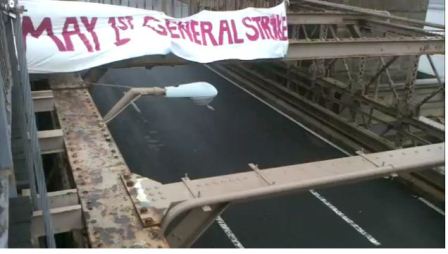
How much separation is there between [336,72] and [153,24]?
9327mm

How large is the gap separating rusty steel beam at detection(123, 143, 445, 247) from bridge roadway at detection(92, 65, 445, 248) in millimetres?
3490

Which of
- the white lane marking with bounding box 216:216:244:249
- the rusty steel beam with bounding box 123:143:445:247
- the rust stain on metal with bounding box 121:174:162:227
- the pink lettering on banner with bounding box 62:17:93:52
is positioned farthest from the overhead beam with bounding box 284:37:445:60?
the rust stain on metal with bounding box 121:174:162:227

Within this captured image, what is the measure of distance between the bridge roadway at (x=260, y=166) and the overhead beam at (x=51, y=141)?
140 inches

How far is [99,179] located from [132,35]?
426 centimetres

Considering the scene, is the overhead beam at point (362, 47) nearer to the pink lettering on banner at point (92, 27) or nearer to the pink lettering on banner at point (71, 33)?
the pink lettering on banner at point (92, 27)

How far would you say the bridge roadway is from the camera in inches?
328

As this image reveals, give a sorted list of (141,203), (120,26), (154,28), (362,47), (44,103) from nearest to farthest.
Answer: (141,203) < (44,103) < (120,26) < (154,28) < (362,47)

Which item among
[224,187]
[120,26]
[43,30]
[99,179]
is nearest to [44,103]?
[43,30]

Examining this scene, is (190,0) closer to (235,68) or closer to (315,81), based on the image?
(235,68)

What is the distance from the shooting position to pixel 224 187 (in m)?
4.28

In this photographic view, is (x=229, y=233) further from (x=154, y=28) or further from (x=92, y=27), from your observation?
(x=92, y=27)

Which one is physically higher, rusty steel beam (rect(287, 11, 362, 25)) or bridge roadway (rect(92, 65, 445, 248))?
rusty steel beam (rect(287, 11, 362, 25))

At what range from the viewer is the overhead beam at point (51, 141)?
17.1 feet

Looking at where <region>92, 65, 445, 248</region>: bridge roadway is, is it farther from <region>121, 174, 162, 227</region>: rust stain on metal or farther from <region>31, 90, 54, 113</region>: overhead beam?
<region>121, 174, 162, 227</region>: rust stain on metal
